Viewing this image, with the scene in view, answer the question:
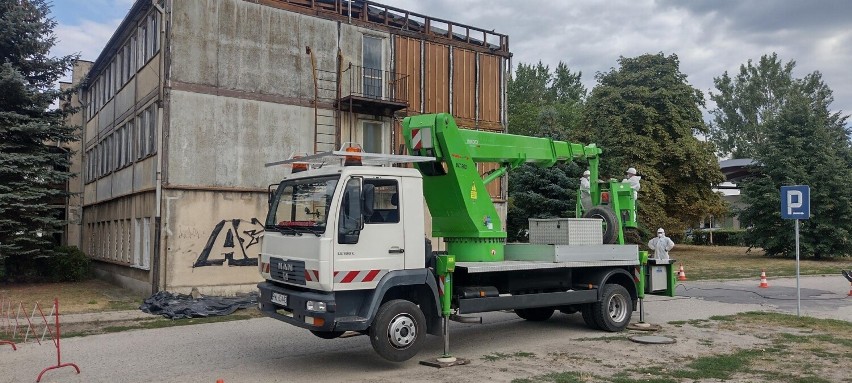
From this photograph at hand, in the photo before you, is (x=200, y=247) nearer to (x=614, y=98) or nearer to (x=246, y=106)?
(x=246, y=106)

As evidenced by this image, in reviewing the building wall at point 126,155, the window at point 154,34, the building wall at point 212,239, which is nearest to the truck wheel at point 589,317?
the building wall at point 212,239

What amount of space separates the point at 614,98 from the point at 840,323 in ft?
81.7

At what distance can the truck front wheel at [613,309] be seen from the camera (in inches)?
448

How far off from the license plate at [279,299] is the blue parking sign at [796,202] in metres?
10.7

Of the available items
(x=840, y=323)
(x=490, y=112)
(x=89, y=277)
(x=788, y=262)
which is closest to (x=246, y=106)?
(x=490, y=112)

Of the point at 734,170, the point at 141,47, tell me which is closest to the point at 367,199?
the point at 141,47

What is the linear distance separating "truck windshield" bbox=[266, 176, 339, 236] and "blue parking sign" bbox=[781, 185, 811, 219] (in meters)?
10.2

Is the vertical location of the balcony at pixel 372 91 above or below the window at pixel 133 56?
below

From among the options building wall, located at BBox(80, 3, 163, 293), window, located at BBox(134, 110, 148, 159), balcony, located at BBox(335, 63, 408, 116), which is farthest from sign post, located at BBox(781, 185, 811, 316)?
window, located at BBox(134, 110, 148, 159)

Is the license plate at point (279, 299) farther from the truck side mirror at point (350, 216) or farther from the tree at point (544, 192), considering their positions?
the tree at point (544, 192)

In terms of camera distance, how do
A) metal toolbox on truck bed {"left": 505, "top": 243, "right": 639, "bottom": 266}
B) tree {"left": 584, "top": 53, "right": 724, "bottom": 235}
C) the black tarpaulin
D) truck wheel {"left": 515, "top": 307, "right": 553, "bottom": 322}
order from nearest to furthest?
metal toolbox on truck bed {"left": 505, "top": 243, "right": 639, "bottom": 266} < truck wheel {"left": 515, "top": 307, "right": 553, "bottom": 322} < the black tarpaulin < tree {"left": 584, "top": 53, "right": 724, "bottom": 235}

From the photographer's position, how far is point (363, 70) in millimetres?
20406

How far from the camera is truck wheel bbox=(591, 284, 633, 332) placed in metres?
11.4

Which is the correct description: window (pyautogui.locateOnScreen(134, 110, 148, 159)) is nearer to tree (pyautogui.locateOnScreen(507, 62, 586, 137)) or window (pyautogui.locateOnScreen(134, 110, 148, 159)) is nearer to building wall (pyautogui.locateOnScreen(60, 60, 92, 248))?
building wall (pyautogui.locateOnScreen(60, 60, 92, 248))
